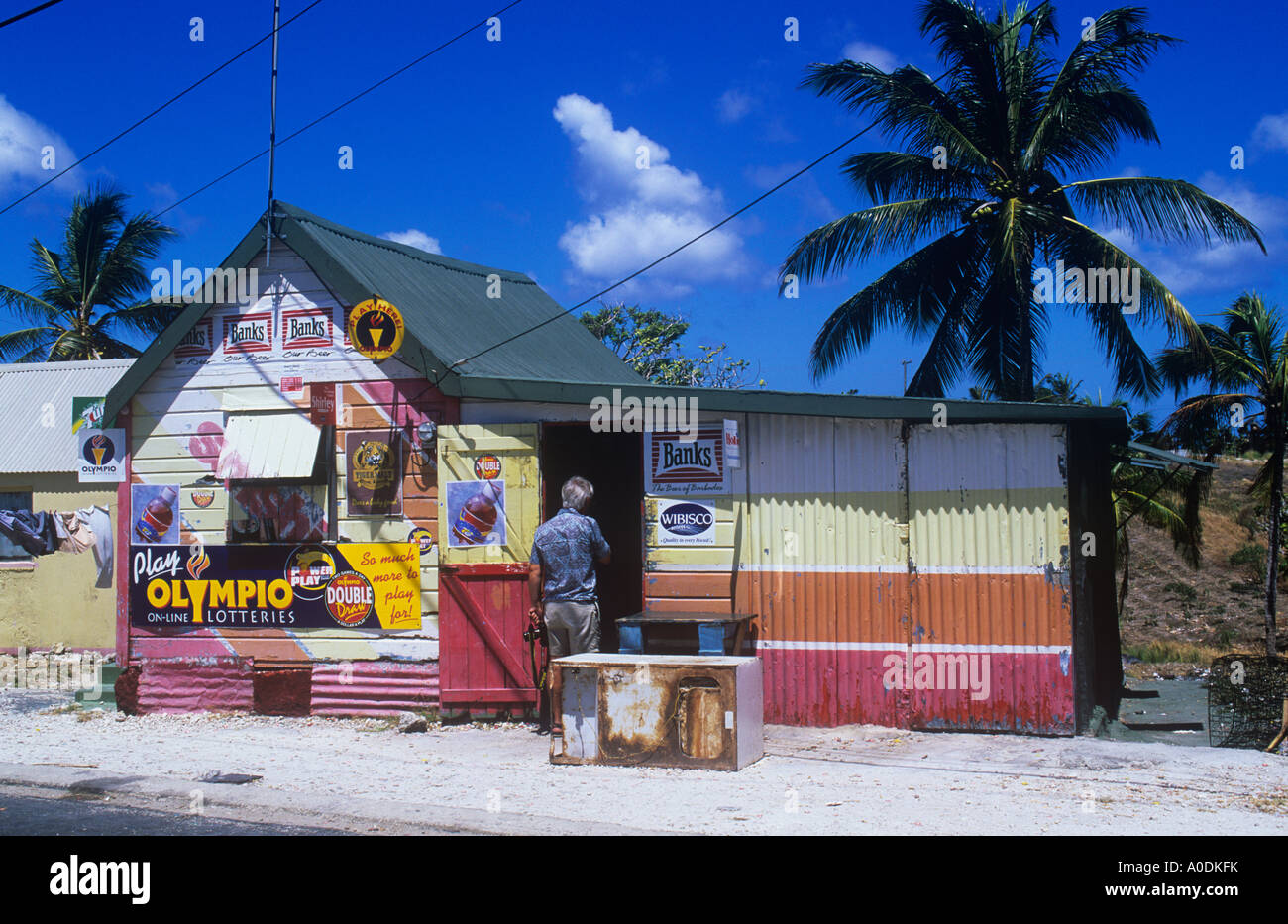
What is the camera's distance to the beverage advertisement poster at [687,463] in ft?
33.3

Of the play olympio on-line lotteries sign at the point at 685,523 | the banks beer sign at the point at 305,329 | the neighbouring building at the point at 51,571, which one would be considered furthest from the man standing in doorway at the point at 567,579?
the neighbouring building at the point at 51,571

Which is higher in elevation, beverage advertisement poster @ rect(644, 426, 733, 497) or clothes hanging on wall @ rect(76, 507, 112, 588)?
beverage advertisement poster @ rect(644, 426, 733, 497)

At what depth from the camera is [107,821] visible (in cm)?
740

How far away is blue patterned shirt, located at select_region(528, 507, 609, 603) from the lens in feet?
31.5

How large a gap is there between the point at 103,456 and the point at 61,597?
4.95m

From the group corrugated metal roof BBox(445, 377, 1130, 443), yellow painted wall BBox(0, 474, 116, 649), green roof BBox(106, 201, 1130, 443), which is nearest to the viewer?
corrugated metal roof BBox(445, 377, 1130, 443)

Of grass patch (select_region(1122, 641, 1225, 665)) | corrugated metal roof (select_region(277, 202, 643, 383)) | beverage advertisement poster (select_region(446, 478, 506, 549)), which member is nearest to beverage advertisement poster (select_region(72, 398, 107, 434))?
corrugated metal roof (select_region(277, 202, 643, 383))

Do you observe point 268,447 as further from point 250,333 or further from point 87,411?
point 87,411

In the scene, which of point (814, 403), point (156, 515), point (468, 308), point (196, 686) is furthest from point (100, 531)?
point (814, 403)

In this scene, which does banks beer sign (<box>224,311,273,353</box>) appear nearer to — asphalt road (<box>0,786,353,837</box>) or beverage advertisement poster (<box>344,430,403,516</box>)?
beverage advertisement poster (<box>344,430,403,516</box>)

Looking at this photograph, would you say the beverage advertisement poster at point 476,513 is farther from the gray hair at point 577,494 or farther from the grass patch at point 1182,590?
the grass patch at point 1182,590

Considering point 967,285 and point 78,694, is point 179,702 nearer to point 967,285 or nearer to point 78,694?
point 78,694

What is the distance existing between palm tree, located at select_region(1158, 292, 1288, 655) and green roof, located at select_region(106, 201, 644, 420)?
1020 cm
